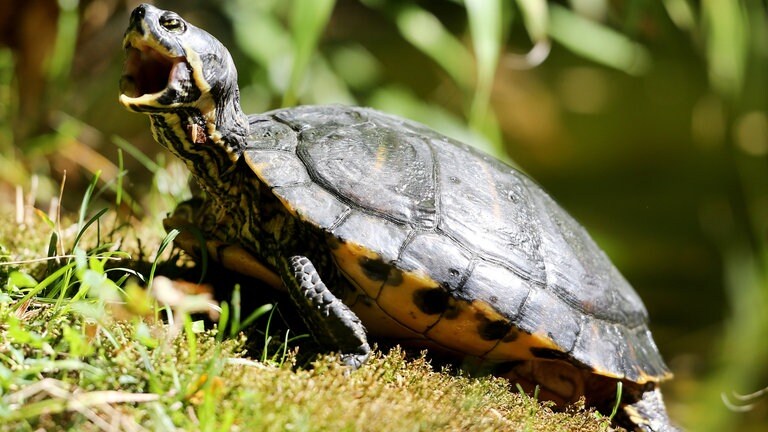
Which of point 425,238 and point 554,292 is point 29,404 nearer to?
point 425,238

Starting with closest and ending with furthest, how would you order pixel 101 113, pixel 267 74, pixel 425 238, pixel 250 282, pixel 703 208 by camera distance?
pixel 425 238
pixel 250 282
pixel 267 74
pixel 101 113
pixel 703 208

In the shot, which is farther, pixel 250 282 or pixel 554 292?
pixel 250 282

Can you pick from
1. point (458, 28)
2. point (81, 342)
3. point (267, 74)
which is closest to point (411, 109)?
point (267, 74)

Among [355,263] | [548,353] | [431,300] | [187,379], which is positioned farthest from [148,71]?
[548,353]

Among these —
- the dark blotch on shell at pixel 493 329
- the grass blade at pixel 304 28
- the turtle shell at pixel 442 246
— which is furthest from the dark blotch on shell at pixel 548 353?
the grass blade at pixel 304 28

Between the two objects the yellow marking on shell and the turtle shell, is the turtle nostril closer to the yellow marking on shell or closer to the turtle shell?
the turtle shell

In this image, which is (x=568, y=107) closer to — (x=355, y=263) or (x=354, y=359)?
(x=355, y=263)

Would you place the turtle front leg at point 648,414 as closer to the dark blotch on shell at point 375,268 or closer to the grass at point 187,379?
the grass at point 187,379
